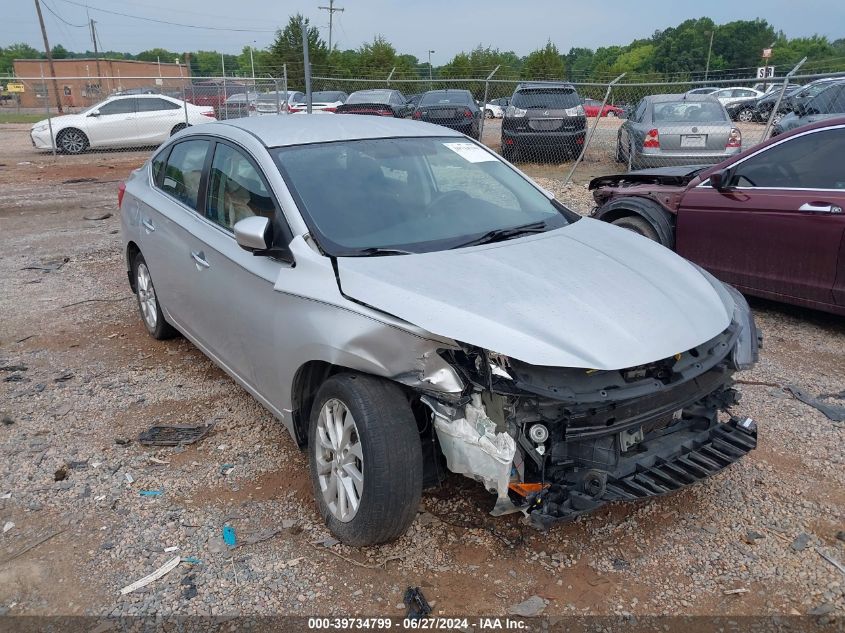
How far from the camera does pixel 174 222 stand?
440cm

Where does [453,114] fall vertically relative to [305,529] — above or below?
above

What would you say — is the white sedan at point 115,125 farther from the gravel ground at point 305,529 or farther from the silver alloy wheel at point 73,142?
the gravel ground at point 305,529

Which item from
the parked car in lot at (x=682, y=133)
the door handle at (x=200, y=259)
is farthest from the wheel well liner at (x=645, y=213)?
the parked car in lot at (x=682, y=133)

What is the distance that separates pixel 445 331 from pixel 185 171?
2727mm

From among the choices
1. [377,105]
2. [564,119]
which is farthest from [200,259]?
[377,105]

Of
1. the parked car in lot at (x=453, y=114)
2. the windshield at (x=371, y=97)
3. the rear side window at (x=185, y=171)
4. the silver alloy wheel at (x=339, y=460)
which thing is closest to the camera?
the silver alloy wheel at (x=339, y=460)

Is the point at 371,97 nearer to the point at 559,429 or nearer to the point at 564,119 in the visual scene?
the point at 564,119

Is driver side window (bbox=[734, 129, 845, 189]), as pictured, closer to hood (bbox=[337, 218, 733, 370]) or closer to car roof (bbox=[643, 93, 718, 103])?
hood (bbox=[337, 218, 733, 370])

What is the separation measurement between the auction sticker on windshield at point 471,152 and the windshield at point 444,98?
1141 cm

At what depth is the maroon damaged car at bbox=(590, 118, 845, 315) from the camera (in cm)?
509

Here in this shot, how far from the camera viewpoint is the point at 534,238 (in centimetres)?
351

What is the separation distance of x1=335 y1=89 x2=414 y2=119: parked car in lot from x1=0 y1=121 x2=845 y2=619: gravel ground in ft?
39.3

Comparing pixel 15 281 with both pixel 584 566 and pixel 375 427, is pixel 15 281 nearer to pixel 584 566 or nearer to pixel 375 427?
pixel 375 427

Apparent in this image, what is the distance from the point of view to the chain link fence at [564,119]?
11.3 metres
